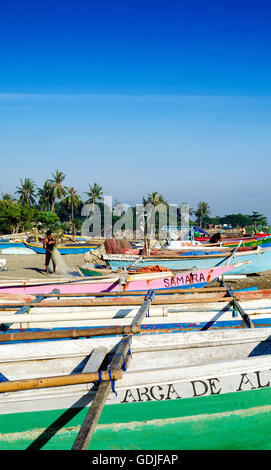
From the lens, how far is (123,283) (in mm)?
8820

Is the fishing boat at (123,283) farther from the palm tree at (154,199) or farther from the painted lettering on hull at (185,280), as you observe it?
the palm tree at (154,199)

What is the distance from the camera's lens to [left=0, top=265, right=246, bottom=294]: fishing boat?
856 cm

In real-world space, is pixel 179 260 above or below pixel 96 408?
above

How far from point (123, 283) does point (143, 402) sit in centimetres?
522

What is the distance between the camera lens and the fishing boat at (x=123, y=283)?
28.1ft

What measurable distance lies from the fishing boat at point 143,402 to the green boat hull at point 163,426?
0.03ft

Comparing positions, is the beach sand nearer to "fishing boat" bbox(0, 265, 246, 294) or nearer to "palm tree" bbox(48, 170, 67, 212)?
"fishing boat" bbox(0, 265, 246, 294)

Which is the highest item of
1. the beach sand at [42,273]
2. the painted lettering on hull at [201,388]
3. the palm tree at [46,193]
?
the palm tree at [46,193]

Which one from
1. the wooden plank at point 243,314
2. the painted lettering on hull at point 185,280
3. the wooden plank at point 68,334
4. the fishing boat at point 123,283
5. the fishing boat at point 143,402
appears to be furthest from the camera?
the painted lettering on hull at point 185,280

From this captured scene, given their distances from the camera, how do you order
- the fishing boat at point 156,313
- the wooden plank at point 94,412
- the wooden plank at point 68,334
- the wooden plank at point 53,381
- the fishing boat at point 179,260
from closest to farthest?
the wooden plank at point 94,412, the wooden plank at point 53,381, the wooden plank at point 68,334, the fishing boat at point 156,313, the fishing boat at point 179,260

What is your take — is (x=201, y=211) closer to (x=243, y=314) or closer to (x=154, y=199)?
(x=154, y=199)

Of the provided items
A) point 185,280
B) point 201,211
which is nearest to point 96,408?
point 185,280

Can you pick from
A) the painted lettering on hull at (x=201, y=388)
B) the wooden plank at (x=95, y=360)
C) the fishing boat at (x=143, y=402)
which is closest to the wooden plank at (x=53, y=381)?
the fishing boat at (x=143, y=402)

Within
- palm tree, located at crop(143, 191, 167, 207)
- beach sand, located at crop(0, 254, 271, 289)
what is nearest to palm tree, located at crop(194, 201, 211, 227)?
palm tree, located at crop(143, 191, 167, 207)
